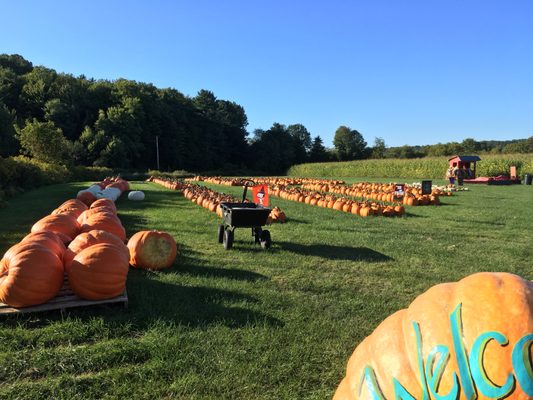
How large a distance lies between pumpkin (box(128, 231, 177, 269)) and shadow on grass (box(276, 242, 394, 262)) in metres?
2.12

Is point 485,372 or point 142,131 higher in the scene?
point 142,131

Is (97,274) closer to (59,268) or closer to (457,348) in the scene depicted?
(59,268)

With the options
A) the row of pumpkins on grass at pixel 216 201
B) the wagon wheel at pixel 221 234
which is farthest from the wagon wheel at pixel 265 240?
the row of pumpkins on grass at pixel 216 201

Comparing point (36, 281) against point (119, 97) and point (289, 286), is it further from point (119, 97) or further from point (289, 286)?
point (119, 97)

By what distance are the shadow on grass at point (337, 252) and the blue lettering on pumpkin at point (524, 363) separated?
15.4 feet

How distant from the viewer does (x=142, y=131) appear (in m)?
66.4

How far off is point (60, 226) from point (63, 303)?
2174 millimetres

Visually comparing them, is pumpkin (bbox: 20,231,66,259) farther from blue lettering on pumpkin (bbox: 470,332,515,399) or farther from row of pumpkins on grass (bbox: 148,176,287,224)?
row of pumpkins on grass (bbox: 148,176,287,224)

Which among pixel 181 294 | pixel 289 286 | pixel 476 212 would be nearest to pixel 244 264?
pixel 289 286

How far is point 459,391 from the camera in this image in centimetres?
145

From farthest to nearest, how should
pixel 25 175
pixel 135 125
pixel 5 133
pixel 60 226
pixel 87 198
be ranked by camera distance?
pixel 135 125 < pixel 5 133 < pixel 25 175 < pixel 87 198 < pixel 60 226

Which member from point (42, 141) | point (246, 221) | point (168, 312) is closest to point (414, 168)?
point (42, 141)

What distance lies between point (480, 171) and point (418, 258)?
33.7m

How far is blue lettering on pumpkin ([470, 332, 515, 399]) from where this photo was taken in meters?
Result: 1.38
